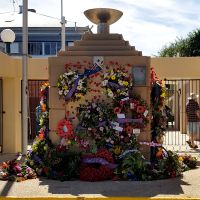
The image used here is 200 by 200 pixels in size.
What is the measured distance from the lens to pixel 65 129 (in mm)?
9531

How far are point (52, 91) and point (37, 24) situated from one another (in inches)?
1140

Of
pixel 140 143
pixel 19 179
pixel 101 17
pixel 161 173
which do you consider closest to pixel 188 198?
pixel 161 173

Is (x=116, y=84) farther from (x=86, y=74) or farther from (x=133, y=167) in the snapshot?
(x=133, y=167)

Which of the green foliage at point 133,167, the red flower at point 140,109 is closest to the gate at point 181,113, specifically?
the red flower at point 140,109

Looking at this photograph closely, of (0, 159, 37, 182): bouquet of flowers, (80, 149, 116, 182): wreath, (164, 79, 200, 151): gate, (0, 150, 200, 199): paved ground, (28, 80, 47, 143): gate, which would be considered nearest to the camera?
(0, 150, 200, 199): paved ground

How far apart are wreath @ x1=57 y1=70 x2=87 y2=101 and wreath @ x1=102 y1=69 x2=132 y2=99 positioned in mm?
412

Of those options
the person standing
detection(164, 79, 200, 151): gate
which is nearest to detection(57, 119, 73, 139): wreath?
the person standing

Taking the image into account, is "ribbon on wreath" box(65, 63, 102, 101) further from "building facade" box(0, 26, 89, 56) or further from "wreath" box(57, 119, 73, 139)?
"building facade" box(0, 26, 89, 56)

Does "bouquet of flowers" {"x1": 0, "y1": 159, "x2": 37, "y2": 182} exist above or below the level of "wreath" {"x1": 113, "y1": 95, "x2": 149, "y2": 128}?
below

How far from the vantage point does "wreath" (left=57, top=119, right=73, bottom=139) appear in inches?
375

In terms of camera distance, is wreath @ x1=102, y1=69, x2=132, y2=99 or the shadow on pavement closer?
the shadow on pavement

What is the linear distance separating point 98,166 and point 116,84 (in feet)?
5.29

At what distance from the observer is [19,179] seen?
28.9ft

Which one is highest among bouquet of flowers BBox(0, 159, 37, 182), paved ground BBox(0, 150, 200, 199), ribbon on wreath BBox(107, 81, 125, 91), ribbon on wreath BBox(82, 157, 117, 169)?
ribbon on wreath BBox(107, 81, 125, 91)
